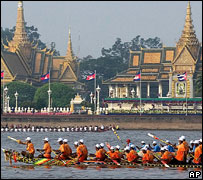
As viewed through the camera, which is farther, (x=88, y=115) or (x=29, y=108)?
(x=29, y=108)

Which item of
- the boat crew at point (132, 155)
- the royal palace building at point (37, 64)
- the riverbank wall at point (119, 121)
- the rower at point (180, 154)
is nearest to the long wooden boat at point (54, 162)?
the boat crew at point (132, 155)

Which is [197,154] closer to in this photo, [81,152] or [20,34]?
[81,152]

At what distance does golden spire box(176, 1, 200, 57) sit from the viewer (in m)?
140

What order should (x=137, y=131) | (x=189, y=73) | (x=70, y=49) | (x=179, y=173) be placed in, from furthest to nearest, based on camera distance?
(x=70, y=49) < (x=189, y=73) < (x=137, y=131) < (x=179, y=173)

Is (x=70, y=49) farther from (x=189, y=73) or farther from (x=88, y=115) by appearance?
(x=88, y=115)

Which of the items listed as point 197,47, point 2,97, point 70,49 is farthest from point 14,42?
point 197,47

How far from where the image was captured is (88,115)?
115 metres

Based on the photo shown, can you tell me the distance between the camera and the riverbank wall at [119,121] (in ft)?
357

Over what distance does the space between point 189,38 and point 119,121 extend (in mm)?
33542

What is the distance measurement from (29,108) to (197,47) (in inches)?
1311

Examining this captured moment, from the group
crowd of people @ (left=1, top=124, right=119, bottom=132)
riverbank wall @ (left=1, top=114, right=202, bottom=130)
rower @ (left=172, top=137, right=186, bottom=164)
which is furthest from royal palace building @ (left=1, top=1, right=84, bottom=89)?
rower @ (left=172, top=137, right=186, bottom=164)

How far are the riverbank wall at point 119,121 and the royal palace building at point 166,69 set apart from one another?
19519 mm

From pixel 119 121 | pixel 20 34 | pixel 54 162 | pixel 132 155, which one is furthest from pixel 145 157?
pixel 20 34

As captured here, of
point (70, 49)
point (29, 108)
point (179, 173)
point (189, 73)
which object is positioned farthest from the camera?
point (70, 49)
